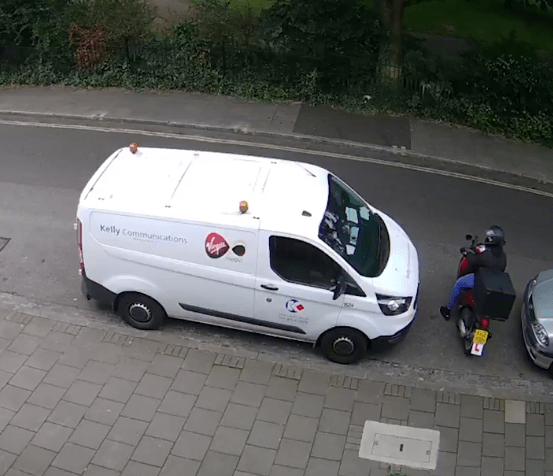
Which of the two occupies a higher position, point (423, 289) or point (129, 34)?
point (129, 34)

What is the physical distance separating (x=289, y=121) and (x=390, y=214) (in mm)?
3703

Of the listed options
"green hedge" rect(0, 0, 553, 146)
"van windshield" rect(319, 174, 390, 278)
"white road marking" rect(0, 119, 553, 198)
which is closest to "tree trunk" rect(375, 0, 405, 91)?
"green hedge" rect(0, 0, 553, 146)

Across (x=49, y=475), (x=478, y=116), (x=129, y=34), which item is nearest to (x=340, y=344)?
(x=49, y=475)

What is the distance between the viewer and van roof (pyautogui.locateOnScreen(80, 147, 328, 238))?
22.7 ft

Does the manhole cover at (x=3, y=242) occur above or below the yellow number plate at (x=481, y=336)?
below

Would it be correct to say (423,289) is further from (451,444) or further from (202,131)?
(202,131)

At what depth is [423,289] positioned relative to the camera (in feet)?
28.6

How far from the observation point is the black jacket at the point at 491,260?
7.64 m

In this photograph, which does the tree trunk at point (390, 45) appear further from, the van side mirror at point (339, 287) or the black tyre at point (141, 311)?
the black tyre at point (141, 311)

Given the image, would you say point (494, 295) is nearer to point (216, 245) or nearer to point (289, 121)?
point (216, 245)

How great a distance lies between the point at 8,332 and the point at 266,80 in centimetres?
849

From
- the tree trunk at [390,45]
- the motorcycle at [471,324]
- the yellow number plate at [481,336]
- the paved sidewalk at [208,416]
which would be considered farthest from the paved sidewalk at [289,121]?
the paved sidewalk at [208,416]

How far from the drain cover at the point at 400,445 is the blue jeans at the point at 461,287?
1.87 meters

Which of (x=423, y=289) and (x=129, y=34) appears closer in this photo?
(x=423, y=289)
